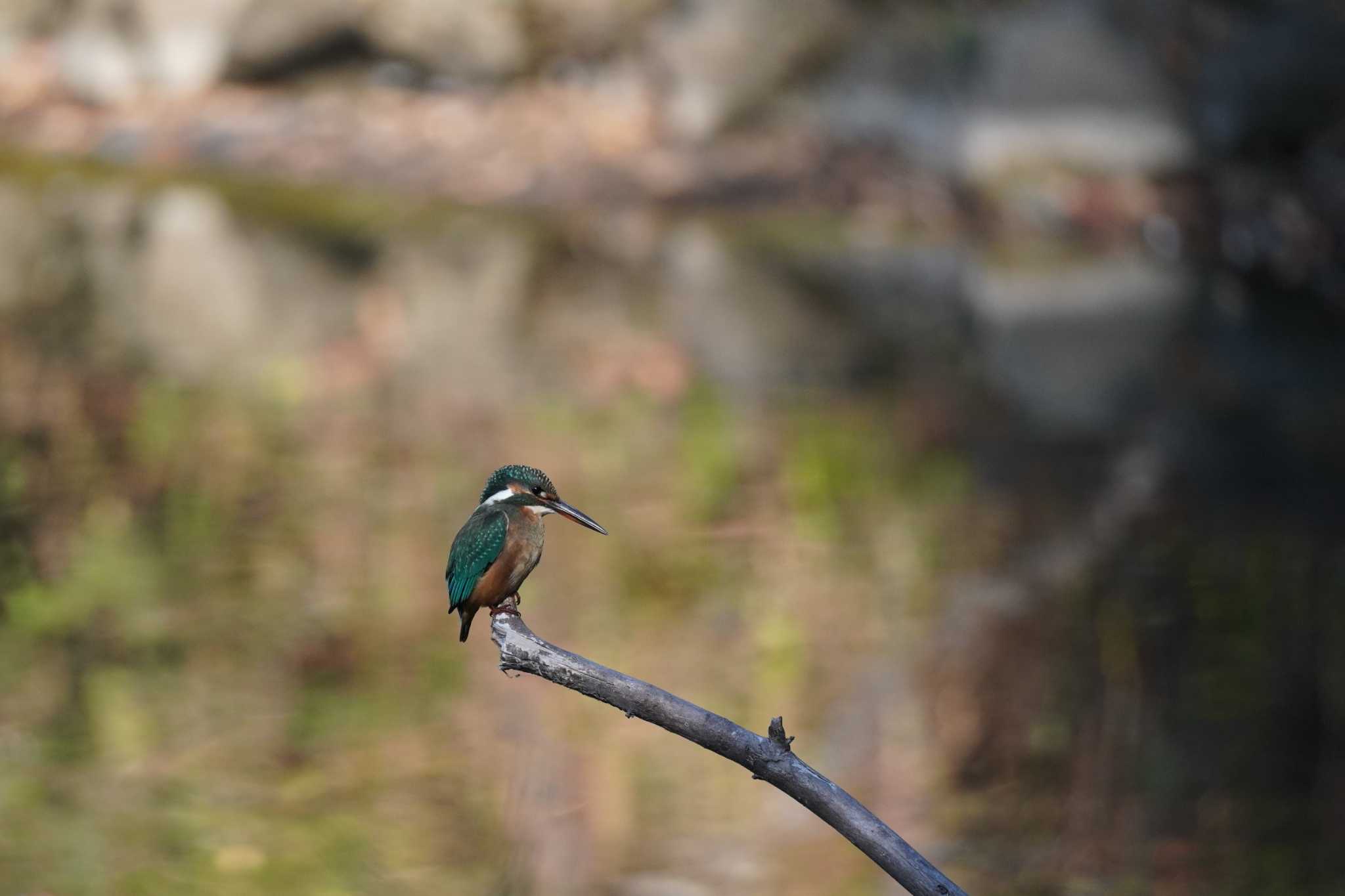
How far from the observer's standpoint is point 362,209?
55.6 ft

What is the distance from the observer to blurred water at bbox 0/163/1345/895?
4.70 metres

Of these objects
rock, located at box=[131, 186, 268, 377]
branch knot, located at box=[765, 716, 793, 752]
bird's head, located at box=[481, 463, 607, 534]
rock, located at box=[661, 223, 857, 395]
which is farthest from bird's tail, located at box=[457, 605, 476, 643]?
rock, located at box=[661, 223, 857, 395]

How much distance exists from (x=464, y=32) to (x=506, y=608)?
19344 millimetres

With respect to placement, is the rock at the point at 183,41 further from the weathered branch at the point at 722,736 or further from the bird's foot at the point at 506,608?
the weathered branch at the point at 722,736

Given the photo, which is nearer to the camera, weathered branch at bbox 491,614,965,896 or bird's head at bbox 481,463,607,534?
weathered branch at bbox 491,614,965,896

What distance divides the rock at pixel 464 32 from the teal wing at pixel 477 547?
19112mm

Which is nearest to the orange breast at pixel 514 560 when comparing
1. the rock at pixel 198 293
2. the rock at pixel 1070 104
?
the rock at pixel 198 293

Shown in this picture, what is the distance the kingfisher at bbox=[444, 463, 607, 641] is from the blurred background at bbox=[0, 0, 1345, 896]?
2688 mm

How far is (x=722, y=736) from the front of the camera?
169 cm

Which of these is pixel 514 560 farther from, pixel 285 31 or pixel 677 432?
pixel 285 31

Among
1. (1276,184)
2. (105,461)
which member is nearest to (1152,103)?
(1276,184)

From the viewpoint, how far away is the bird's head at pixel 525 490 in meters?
1.74

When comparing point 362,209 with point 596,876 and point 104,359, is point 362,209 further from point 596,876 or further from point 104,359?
point 596,876

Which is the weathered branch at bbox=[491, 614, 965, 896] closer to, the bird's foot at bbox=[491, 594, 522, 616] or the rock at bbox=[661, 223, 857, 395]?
the bird's foot at bbox=[491, 594, 522, 616]
